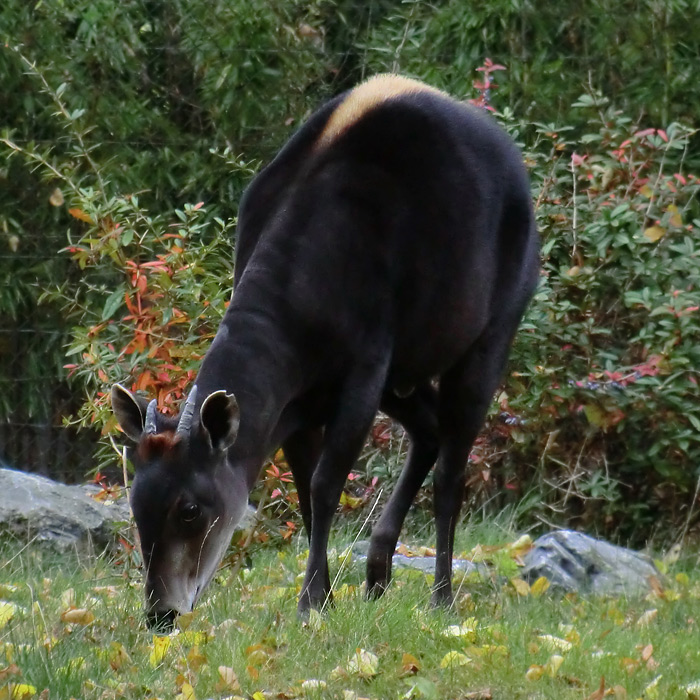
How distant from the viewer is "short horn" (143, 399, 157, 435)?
4.16 m


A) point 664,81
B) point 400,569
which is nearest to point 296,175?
point 400,569

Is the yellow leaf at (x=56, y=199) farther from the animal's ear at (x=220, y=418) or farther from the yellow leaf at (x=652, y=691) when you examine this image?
the yellow leaf at (x=652, y=691)

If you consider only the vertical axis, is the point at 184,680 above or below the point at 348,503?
above

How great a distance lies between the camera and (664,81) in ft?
26.2

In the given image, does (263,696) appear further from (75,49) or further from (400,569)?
(75,49)

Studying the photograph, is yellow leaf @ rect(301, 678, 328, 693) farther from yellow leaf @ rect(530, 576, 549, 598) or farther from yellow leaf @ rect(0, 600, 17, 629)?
yellow leaf @ rect(530, 576, 549, 598)

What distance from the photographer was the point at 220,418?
13.8 feet

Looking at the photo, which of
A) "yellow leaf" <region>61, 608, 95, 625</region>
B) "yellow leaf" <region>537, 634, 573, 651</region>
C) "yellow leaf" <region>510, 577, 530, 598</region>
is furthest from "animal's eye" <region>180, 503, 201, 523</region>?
"yellow leaf" <region>510, 577, 530, 598</region>

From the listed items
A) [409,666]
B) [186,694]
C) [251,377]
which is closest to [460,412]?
[251,377]

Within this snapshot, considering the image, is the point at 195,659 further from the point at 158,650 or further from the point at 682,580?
the point at 682,580

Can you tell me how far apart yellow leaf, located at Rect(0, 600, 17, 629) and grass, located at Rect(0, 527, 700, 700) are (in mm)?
10

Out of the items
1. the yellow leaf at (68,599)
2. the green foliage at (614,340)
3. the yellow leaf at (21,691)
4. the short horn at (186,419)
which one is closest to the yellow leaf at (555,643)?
the short horn at (186,419)

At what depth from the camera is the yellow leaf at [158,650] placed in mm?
3688

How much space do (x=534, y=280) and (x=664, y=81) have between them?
115 inches
